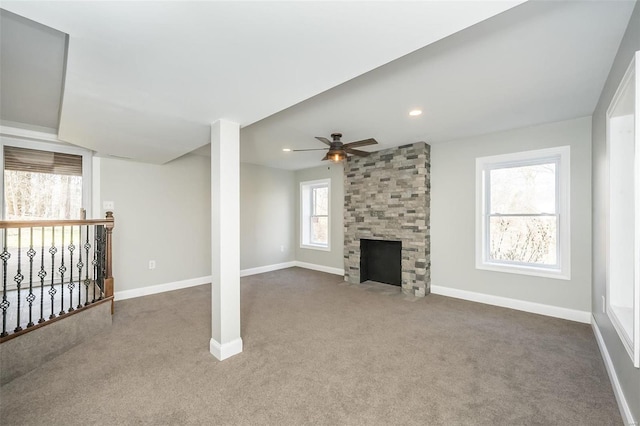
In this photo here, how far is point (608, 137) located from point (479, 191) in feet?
6.10

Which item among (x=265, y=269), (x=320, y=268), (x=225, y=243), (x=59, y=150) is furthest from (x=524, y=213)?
(x=59, y=150)

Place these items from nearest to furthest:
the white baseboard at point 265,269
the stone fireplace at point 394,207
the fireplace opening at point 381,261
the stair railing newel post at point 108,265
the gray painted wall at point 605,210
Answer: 1. the gray painted wall at point 605,210
2. the stair railing newel post at point 108,265
3. the stone fireplace at point 394,207
4. the fireplace opening at point 381,261
5. the white baseboard at point 265,269

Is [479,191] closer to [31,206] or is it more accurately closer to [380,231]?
[380,231]

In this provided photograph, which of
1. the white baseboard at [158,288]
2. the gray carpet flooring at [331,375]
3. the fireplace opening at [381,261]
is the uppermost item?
the fireplace opening at [381,261]

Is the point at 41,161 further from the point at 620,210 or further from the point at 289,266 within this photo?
the point at 620,210

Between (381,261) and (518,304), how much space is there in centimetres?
212

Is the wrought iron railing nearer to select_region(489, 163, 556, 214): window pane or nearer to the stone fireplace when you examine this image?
the stone fireplace

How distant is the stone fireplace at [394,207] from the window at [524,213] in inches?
30.9

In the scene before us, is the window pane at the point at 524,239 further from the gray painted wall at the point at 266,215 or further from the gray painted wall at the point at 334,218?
the gray painted wall at the point at 266,215

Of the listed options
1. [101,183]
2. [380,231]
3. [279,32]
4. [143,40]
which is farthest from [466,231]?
[101,183]

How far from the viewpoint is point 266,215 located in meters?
6.27

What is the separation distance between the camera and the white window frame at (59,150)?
347 centimetres

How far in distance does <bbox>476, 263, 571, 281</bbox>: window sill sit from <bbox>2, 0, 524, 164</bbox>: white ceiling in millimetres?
3490

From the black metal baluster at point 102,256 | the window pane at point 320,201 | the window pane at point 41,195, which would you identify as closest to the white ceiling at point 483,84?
the black metal baluster at point 102,256
